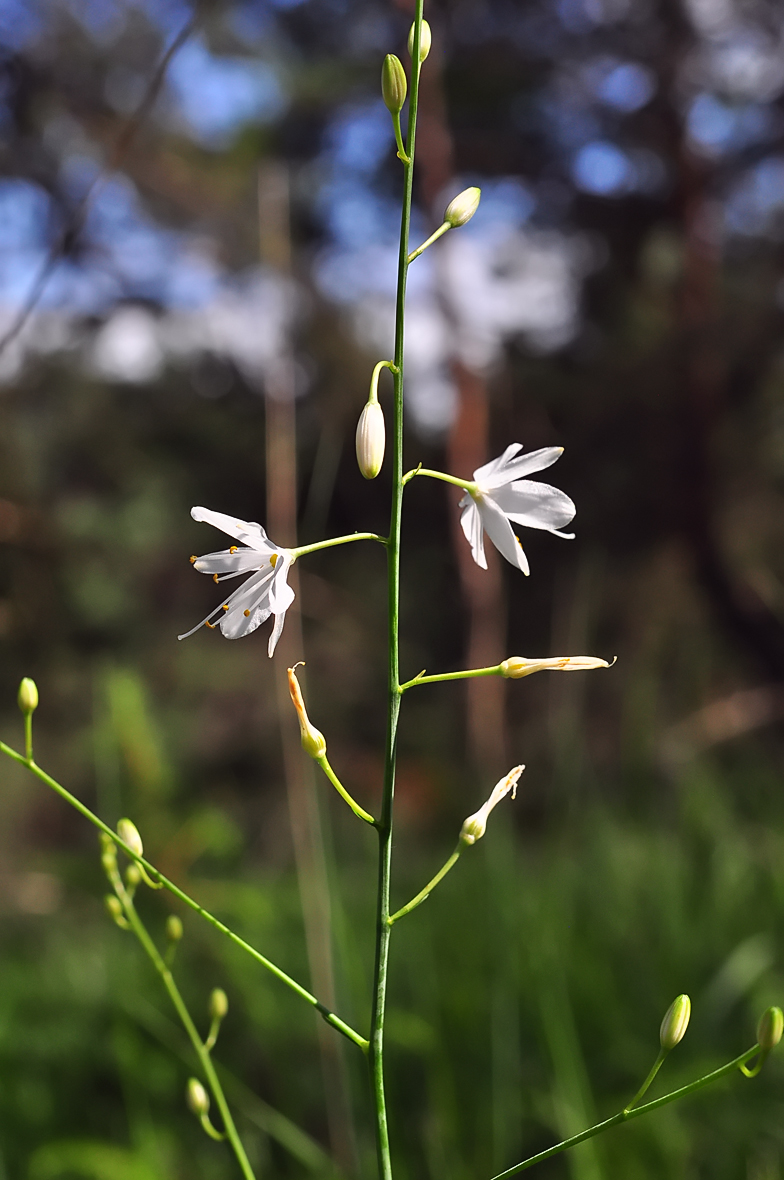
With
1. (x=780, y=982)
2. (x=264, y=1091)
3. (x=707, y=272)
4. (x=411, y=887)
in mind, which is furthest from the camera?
(x=707, y=272)

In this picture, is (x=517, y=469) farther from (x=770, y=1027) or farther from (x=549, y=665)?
(x=770, y=1027)

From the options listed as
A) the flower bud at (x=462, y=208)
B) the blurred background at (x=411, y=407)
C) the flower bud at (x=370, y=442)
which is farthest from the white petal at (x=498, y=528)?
the blurred background at (x=411, y=407)

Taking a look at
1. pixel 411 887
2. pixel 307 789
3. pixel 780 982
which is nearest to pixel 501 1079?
pixel 307 789

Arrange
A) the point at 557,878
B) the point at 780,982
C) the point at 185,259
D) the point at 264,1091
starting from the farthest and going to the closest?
the point at 185,259 → the point at 557,878 → the point at 264,1091 → the point at 780,982

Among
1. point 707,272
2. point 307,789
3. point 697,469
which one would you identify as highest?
point 707,272

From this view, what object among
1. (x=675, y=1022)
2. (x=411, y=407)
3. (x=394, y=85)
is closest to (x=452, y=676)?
(x=675, y=1022)

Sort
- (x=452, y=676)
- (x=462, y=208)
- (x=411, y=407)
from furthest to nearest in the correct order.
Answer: (x=411, y=407) → (x=462, y=208) → (x=452, y=676)

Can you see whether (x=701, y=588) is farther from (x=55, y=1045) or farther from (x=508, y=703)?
(x=55, y=1045)
